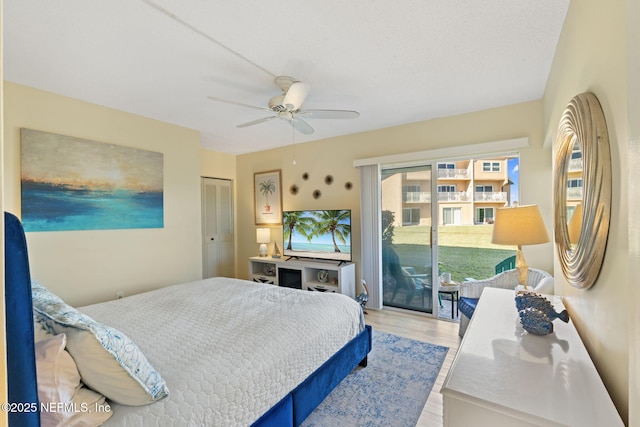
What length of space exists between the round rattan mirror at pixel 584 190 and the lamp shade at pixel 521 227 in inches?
4.5

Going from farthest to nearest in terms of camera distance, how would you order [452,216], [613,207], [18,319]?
[452,216]
[613,207]
[18,319]

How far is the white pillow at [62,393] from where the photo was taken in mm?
1013

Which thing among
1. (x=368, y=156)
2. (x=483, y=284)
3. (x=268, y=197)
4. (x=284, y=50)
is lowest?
(x=483, y=284)

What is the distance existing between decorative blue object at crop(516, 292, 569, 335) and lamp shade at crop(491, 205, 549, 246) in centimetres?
35

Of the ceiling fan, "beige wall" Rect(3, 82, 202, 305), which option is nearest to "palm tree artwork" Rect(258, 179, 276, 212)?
"beige wall" Rect(3, 82, 202, 305)

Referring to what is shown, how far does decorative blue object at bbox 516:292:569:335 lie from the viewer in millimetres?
1321

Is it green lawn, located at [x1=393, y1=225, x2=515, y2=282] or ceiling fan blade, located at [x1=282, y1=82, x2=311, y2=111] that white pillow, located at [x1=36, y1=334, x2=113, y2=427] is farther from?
green lawn, located at [x1=393, y1=225, x2=515, y2=282]

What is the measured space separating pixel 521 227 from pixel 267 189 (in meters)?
3.91

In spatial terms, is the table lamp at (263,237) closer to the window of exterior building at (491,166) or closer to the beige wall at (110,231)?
the beige wall at (110,231)

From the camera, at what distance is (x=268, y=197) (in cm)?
500

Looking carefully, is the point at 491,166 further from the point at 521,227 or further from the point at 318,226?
the point at 521,227

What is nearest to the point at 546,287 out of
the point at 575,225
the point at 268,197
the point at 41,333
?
the point at 575,225

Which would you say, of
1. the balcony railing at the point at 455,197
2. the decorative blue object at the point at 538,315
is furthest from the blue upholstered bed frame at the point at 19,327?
the balcony railing at the point at 455,197

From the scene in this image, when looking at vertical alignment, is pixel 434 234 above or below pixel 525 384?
above
